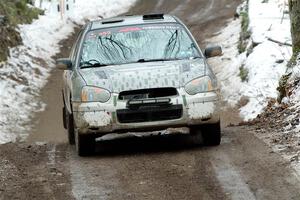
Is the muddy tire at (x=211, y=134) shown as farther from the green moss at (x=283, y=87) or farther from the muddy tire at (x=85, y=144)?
the green moss at (x=283, y=87)

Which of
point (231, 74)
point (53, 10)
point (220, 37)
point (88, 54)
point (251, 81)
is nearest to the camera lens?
point (88, 54)

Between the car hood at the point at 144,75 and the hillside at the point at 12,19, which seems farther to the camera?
the hillside at the point at 12,19

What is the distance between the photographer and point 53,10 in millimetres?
28312

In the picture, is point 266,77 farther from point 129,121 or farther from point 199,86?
point 129,121

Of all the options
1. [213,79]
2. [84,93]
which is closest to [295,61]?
[213,79]

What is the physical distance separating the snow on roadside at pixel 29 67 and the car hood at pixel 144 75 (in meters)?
6.55

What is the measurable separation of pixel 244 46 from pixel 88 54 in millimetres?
10891

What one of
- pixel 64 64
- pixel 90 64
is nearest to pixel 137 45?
pixel 90 64

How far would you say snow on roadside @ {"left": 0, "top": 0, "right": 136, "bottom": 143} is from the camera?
634 inches

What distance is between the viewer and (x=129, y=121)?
8258mm

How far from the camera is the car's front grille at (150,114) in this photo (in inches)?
323

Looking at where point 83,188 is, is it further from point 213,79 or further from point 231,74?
point 231,74

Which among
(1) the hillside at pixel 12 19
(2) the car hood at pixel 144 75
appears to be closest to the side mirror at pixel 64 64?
(2) the car hood at pixel 144 75

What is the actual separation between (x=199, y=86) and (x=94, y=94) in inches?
48.6
